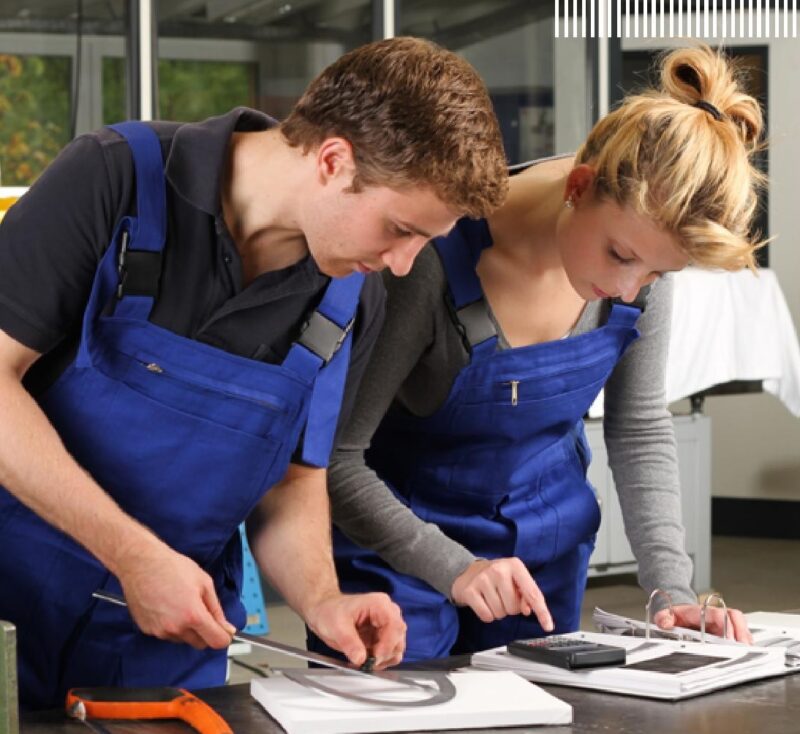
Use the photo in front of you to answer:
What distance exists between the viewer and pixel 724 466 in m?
7.55

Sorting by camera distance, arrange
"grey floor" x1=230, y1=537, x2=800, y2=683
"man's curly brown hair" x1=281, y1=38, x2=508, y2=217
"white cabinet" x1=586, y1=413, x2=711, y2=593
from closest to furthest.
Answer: "man's curly brown hair" x1=281, y1=38, x2=508, y2=217, "grey floor" x1=230, y1=537, x2=800, y2=683, "white cabinet" x1=586, y1=413, x2=711, y2=593

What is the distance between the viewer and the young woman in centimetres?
181

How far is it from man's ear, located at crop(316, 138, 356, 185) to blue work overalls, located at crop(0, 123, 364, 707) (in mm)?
164

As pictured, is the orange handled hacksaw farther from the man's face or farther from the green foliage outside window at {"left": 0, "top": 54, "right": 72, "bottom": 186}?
the green foliage outside window at {"left": 0, "top": 54, "right": 72, "bottom": 186}

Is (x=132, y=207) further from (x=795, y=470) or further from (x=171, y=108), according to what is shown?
(x=795, y=470)

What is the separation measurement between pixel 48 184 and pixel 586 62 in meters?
5.38

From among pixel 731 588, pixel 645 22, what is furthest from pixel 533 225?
pixel 645 22

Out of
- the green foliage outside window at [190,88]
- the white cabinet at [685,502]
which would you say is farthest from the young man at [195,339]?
the green foliage outside window at [190,88]

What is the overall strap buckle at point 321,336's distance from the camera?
1.69 meters

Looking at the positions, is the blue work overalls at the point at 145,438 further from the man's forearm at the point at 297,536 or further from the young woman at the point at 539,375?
the young woman at the point at 539,375

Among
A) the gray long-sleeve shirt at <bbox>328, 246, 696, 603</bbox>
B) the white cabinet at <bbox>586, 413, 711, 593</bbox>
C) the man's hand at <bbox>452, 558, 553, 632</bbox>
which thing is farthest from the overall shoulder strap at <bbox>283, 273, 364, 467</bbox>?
the white cabinet at <bbox>586, 413, 711, 593</bbox>

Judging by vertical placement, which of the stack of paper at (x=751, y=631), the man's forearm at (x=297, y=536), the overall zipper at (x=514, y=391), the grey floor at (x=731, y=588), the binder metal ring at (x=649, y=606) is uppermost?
the overall zipper at (x=514, y=391)

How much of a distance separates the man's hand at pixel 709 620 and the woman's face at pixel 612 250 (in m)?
0.41

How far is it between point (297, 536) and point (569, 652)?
361 mm
